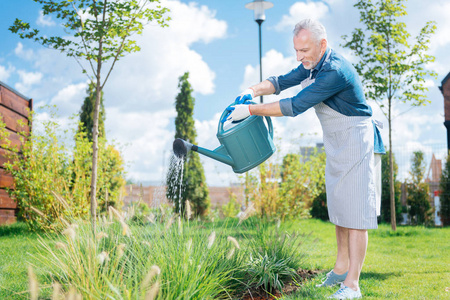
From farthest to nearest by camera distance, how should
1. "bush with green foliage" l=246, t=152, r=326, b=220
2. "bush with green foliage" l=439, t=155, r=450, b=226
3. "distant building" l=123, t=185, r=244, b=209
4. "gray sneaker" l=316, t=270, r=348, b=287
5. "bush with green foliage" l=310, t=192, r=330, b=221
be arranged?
1. "bush with green foliage" l=310, t=192, r=330, b=221
2. "bush with green foliage" l=439, t=155, r=450, b=226
3. "distant building" l=123, t=185, r=244, b=209
4. "bush with green foliage" l=246, t=152, r=326, b=220
5. "gray sneaker" l=316, t=270, r=348, b=287

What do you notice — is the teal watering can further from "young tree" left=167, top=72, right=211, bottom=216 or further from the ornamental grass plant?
"young tree" left=167, top=72, right=211, bottom=216

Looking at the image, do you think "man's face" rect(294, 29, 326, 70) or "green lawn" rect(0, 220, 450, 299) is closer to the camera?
"man's face" rect(294, 29, 326, 70)

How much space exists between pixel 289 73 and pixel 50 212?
499cm

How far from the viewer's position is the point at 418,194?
10062 millimetres

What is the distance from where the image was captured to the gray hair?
2605mm

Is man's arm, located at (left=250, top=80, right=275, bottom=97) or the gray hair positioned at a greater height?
the gray hair

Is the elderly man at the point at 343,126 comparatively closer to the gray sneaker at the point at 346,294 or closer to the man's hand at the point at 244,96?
the gray sneaker at the point at 346,294

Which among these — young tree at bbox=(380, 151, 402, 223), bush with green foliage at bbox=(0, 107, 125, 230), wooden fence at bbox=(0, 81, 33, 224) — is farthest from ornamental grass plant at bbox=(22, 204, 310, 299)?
young tree at bbox=(380, 151, 402, 223)

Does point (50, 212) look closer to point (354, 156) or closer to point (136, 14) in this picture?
point (136, 14)

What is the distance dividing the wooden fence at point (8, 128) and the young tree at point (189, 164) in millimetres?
3358

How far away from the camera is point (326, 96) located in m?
2.62

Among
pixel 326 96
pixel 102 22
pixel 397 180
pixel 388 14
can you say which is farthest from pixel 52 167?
pixel 397 180

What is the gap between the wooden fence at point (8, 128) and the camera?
7492 mm

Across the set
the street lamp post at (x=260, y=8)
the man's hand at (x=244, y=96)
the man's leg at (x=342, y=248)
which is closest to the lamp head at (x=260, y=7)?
the street lamp post at (x=260, y=8)
